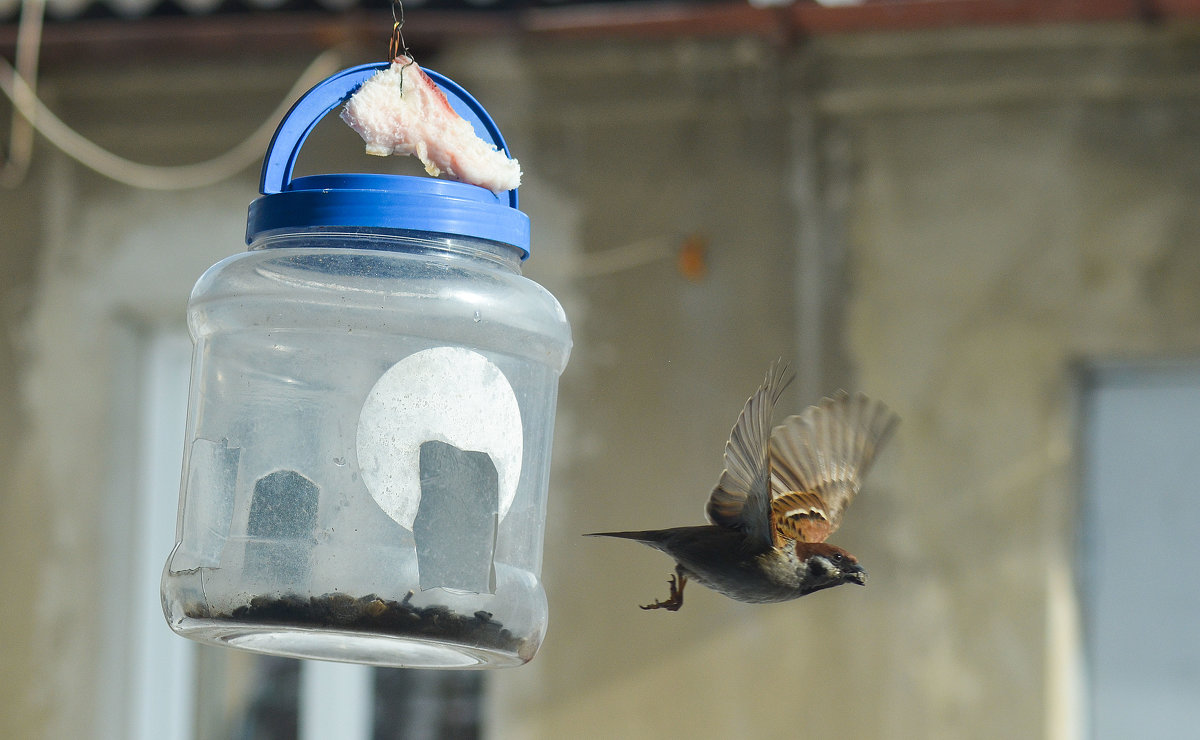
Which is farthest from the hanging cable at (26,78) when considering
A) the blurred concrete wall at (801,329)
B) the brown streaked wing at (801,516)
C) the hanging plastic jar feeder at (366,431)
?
the brown streaked wing at (801,516)

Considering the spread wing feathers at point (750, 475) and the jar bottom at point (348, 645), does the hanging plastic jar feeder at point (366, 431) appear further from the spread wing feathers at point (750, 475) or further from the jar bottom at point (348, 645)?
the spread wing feathers at point (750, 475)

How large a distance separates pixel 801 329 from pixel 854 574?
2710 millimetres

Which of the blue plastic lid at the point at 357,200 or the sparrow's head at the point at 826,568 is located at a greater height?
the blue plastic lid at the point at 357,200

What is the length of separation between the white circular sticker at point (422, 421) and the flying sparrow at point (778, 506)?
226 millimetres

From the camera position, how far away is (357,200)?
174cm

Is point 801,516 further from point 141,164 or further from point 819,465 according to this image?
point 141,164

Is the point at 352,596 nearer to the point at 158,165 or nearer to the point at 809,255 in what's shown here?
the point at 809,255

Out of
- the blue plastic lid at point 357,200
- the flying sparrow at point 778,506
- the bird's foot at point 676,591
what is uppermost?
the blue plastic lid at point 357,200

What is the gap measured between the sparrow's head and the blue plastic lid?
0.63 meters

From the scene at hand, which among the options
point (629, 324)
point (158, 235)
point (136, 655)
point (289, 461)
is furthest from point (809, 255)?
point (289, 461)

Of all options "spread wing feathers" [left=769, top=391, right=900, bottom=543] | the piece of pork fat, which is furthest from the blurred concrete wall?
the piece of pork fat

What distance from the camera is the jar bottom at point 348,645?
1.79 meters

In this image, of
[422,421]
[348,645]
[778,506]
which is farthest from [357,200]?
[778,506]

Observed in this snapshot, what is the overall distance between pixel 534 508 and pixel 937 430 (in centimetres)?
279
